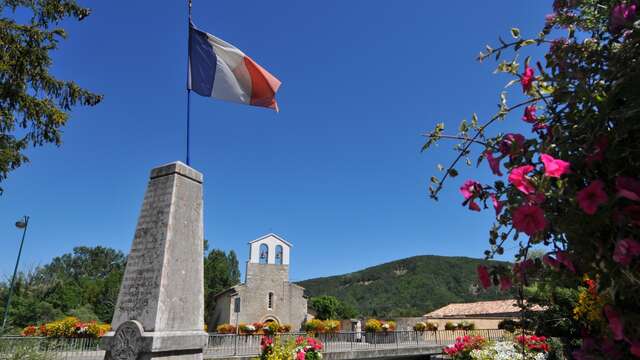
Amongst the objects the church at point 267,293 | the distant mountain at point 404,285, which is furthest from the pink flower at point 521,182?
the distant mountain at point 404,285

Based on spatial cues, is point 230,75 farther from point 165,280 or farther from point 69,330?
point 69,330

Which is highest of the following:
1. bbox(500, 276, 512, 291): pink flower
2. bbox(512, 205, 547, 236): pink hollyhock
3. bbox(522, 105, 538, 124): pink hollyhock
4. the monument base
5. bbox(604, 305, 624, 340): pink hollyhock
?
bbox(522, 105, 538, 124): pink hollyhock

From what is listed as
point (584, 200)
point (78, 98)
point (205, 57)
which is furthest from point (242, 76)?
point (584, 200)

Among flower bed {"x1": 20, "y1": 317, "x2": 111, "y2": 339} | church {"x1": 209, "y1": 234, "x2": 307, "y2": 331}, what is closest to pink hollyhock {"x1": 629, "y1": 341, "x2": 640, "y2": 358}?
flower bed {"x1": 20, "y1": 317, "x2": 111, "y2": 339}

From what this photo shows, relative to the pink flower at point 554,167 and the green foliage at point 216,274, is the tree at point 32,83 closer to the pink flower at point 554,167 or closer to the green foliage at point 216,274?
the pink flower at point 554,167

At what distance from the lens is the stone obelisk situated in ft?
17.4

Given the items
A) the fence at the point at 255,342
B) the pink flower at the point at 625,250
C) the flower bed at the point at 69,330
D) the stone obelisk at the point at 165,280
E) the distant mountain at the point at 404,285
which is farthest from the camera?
the distant mountain at the point at 404,285

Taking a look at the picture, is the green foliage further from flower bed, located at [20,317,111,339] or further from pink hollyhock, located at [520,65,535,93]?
pink hollyhock, located at [520,65,535,93]

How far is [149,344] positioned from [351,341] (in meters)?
17.7

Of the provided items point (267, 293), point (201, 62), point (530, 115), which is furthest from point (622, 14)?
point (267, 293)

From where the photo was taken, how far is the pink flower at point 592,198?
44.1 inches

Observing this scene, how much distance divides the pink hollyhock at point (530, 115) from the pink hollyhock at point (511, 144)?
0.20 m

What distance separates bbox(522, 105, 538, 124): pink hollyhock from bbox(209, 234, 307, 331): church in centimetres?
3578

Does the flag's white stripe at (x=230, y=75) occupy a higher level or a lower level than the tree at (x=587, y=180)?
higher
